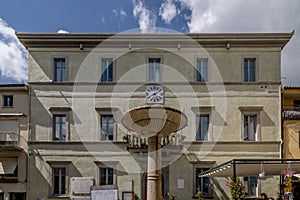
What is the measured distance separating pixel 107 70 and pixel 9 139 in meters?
6.49

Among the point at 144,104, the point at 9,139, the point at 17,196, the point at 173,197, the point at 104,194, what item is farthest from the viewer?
the point at 144,104

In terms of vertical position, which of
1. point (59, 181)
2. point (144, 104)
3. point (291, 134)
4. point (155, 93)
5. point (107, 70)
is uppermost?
point (107, 70)

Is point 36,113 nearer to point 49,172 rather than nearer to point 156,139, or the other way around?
point 49,172

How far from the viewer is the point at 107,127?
26281mm

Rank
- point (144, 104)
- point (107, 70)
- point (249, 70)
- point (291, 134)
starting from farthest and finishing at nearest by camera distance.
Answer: point (107, 70) < point (249, 70) < point (144, 104) < point (291, 134)

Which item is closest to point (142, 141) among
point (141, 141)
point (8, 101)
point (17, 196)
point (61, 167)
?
point (141, 141)

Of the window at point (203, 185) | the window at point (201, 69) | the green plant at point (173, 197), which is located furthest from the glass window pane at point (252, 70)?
the green plant at point (173, 197)

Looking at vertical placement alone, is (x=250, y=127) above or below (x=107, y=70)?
below

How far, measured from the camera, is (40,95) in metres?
26.3

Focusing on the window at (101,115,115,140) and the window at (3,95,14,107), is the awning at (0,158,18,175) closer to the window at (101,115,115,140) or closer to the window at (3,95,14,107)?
the window at (3,95,14,107)

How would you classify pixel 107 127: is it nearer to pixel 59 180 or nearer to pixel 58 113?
pixel 58 113

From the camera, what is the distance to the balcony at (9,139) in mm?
25875

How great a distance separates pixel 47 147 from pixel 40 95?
2.88m

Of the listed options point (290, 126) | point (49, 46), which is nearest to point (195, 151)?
point (290, 126)
